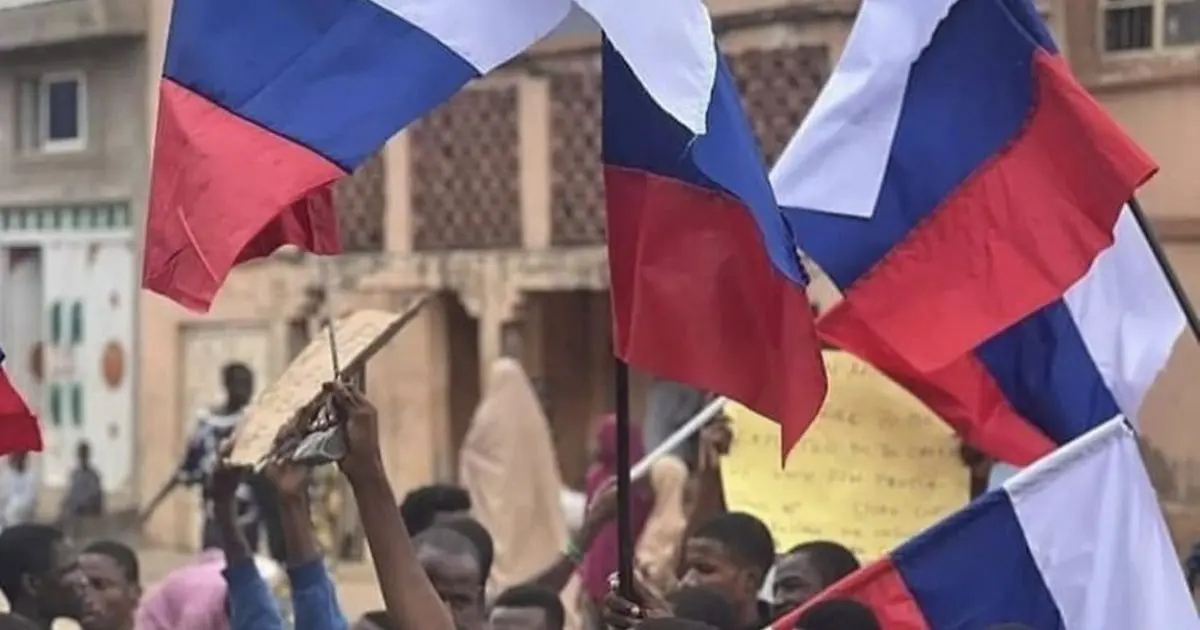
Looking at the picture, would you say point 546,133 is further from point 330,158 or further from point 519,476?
point 330,158

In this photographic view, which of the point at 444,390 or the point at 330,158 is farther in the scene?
the point at 444,390

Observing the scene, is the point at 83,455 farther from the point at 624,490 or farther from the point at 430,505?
the point at 624,490

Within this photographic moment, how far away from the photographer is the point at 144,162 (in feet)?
63.2

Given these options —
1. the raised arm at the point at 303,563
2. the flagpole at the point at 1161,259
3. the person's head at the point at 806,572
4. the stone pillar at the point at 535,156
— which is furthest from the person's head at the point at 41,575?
the stone pillar at the point at 535,156

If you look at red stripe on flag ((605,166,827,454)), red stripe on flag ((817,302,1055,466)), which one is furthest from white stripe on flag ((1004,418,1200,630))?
red stripe on flag ((817,302,1055,466))

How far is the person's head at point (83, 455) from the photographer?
18938 mm

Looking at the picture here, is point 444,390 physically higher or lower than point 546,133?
lower

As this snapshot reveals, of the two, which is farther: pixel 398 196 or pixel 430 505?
pixel 398 196

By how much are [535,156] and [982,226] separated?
1034cm

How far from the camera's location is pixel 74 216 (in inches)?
776

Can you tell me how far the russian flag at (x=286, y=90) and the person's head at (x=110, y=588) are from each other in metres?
2.30

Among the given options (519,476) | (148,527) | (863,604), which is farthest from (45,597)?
(148,527)

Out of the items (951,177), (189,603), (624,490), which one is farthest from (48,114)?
(624,490)

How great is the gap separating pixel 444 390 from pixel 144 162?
143 inches
